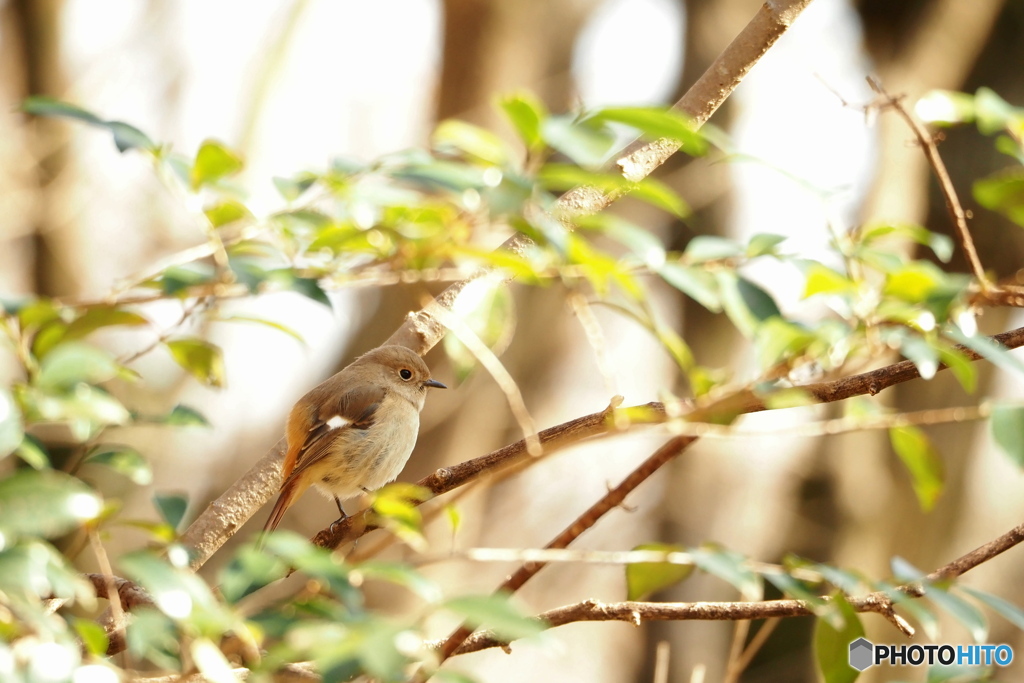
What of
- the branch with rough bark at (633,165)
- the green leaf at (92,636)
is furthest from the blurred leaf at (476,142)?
the branch with rough bark at (633,165)

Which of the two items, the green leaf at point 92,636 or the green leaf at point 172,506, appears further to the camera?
the green leaf at point 172,506

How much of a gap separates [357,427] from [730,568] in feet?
8.92

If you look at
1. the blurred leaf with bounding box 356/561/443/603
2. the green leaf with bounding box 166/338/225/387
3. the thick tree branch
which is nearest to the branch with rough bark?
the thick tree branch

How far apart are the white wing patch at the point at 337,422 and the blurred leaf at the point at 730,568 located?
2.59 metres

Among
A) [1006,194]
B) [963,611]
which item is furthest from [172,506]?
[1006,194]

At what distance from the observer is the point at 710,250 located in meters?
0.97

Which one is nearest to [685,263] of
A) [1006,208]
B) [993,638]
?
[1006,208]

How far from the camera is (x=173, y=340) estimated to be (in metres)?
1.20

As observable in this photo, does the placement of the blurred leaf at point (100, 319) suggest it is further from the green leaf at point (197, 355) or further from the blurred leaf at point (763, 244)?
the blurred leaf at point (763, 244)

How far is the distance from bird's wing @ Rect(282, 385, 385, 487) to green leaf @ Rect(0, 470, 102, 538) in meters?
2.40

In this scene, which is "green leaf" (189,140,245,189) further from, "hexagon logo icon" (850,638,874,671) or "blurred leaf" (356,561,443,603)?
"hexagon logo icon" (850,638,874,671)

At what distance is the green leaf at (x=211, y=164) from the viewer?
38.8 inches

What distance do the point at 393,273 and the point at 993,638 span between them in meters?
6.38

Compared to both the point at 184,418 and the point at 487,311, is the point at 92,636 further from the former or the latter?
the point at 487,311
